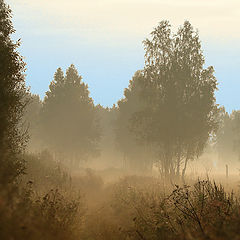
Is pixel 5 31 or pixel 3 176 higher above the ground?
pixel 5 31

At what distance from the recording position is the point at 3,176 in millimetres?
4844

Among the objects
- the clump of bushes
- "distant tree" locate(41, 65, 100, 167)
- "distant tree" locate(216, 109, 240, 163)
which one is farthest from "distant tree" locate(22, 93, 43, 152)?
"distant tree" locate(216, 109, 240, 163)

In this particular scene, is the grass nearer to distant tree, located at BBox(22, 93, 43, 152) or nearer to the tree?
the tree

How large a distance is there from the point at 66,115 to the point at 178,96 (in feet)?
62.1

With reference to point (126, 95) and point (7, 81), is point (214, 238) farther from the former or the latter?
point (126, 95)

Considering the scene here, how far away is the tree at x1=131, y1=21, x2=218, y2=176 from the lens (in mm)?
20873

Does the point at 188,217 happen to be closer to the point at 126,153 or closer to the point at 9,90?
the point at 9,90

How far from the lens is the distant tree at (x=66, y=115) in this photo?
1401 inches

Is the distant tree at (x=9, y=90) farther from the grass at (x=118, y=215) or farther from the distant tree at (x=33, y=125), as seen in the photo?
the distant tree at (x=33, y=125)

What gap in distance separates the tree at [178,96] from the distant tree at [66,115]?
15.6 m

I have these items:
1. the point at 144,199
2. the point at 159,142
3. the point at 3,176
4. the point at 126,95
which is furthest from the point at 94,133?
the point at 3,176

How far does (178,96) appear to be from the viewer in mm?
21344

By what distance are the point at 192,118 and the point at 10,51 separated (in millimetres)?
14846

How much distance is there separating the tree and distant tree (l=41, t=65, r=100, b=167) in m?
15.6
